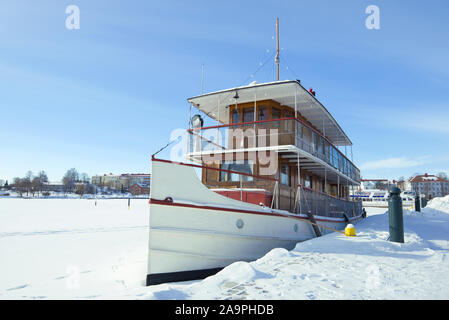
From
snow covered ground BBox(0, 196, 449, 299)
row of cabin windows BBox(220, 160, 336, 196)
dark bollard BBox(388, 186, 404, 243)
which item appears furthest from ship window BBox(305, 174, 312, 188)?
dark bollard BBox(388, 186, 404, 243)

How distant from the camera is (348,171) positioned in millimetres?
15328

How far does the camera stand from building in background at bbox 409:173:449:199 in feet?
341

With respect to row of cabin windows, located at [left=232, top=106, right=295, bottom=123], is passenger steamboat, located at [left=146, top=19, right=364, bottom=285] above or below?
below

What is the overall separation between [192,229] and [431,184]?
129 m

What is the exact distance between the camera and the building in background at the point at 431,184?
103887 mm

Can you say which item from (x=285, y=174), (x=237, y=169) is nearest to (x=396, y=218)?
(x=285, y=174)

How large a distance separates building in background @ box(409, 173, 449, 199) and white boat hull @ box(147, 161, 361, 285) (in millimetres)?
119159

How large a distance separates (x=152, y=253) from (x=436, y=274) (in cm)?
475

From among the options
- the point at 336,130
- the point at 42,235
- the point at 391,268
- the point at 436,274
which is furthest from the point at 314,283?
the point at 42,235

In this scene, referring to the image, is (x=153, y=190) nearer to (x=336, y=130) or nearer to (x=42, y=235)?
(x=42, y=235)

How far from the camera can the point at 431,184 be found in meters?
106

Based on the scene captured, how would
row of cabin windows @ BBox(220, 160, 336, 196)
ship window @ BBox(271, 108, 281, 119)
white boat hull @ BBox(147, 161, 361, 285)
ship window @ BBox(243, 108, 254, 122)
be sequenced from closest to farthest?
white boat hull @ BBox(147, 161, 361, 285) → row of cabin windows @ BBox(220, 160, 336, 196) → ship window @ BBox(271, 108, 281, 119) → ship window @ BBox(243, 108, 254, 122)

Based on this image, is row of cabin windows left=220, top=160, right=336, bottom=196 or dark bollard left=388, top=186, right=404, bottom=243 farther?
row of cabin windows left=220, top=160, right=336, bottom=196

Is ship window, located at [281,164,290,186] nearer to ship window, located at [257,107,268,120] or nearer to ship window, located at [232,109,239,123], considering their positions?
ship window, located at [257,107,268,120]
